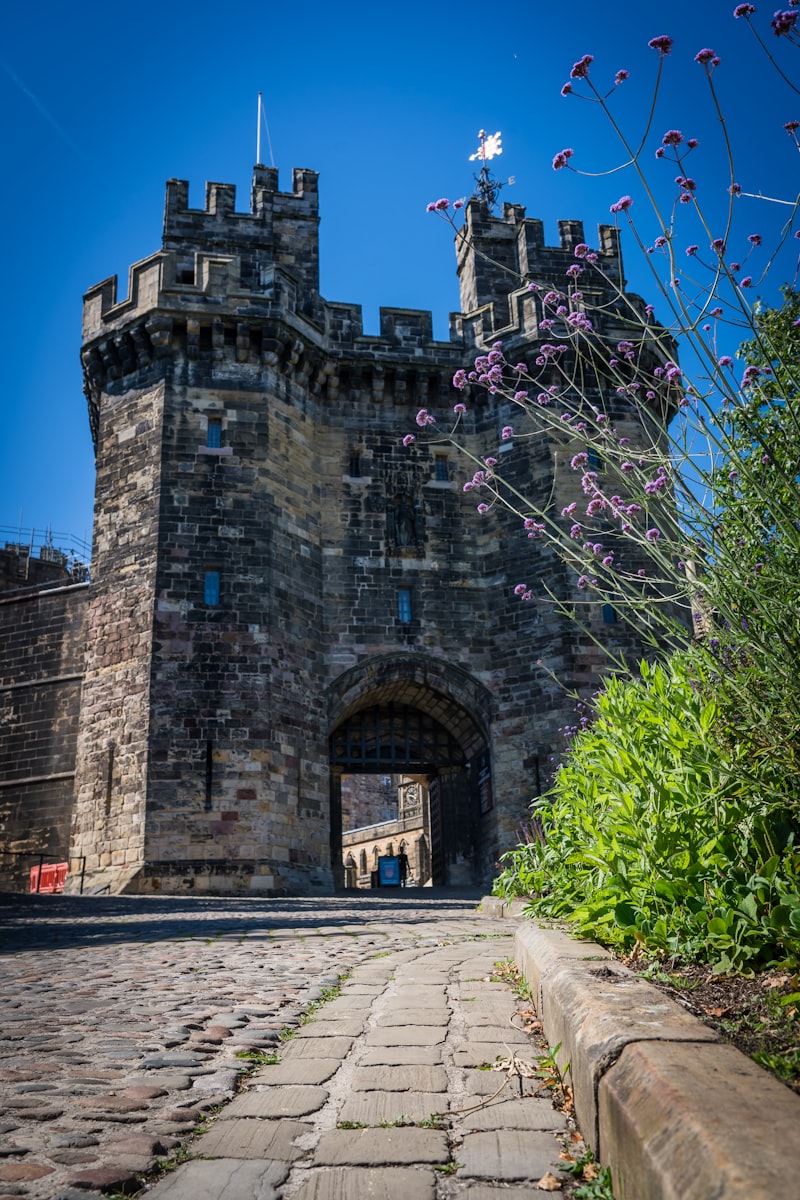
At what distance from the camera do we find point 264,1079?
273cm

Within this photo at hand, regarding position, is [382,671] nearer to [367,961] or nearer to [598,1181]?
[367,961]

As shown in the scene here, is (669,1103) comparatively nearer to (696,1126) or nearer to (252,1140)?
(696,1126)

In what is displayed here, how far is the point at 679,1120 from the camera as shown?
142 centimetres

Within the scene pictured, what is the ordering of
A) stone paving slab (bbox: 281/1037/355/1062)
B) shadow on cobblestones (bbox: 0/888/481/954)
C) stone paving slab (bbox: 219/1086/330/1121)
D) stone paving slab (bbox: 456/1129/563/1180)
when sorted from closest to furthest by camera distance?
1. stone paving slab (bbox: 456/1129/563/1180)
2. stone paving slab (bbox: 219/1086/330/1121)
3. stone paving slab (bbox: 281/1037/355/1062)
4. shadow on cobblestones (bbox: 0/888/481/954)

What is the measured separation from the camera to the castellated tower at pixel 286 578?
1343 cm

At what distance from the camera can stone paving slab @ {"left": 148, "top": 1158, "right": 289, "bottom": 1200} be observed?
5.98 feet

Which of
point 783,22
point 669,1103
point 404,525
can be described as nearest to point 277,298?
point 404,525

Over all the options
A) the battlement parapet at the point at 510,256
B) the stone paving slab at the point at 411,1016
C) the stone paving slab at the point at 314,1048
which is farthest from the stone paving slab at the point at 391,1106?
the battlement parapet at the point at 510,256

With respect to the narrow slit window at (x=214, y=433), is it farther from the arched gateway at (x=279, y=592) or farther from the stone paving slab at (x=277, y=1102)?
the stone paving slab at (x=277, y=1102)

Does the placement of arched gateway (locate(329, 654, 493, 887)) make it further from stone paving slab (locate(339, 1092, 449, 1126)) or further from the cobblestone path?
stone paving slab (locate(339, 1092, 449, 1126))

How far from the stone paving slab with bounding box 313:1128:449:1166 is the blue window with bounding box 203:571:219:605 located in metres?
12.3

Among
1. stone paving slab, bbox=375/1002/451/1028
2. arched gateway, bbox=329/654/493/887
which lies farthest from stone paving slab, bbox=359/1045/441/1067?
arched gateway, bbox=329/654/493/887

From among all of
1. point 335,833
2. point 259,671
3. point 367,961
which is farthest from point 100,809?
point 367,961

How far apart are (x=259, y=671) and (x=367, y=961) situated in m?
8.69
